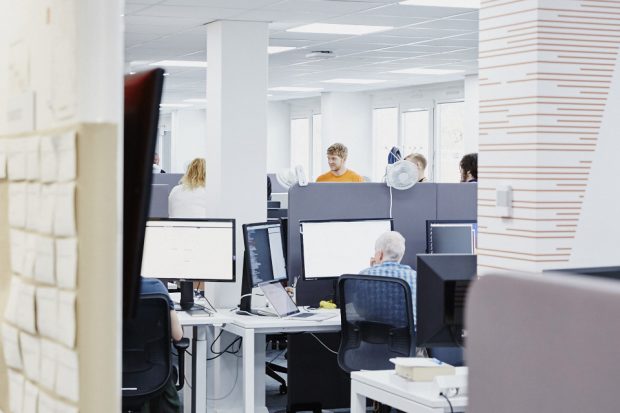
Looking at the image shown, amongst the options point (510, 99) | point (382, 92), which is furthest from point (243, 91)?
point (382, 92)

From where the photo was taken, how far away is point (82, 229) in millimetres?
1263

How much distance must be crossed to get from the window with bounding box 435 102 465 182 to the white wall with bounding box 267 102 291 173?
4.88 m

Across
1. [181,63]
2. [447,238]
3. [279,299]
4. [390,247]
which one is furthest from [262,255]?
[181,63]

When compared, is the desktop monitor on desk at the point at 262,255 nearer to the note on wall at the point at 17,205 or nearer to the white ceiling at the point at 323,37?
the white ceiling at the point at 323,37

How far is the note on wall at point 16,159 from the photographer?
147cm

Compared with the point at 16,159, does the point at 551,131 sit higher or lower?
higher

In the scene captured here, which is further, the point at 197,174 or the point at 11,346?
the point at 197,174

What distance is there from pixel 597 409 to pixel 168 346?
4.02 metres

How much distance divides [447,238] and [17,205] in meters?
5.09

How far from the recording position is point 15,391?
1561 mm

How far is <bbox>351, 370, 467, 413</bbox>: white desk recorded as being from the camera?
3516 mm

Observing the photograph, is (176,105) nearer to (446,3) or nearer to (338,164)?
(338,164)

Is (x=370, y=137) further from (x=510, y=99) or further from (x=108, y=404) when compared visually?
(x=108, y=404)

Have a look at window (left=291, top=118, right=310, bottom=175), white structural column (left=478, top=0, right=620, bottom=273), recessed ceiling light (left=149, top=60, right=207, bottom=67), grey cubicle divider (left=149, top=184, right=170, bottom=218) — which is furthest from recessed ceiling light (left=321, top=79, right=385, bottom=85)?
white structural column (left=478, top=0, right=620, bottom=273)
